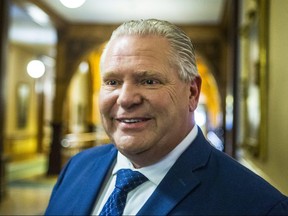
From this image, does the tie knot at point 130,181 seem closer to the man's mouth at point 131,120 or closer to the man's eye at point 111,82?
the man's mouth at point 131,120

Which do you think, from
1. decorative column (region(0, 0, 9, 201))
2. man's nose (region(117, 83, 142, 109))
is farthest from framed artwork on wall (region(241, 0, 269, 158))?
→ decorative column (region(0, 0, 9, 201))

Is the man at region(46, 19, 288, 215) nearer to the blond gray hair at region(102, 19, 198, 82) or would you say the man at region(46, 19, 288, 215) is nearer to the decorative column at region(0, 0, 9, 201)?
the blond gray hair at region(102, 19, 198, 82)

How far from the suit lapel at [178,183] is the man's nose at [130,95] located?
0.88 feet

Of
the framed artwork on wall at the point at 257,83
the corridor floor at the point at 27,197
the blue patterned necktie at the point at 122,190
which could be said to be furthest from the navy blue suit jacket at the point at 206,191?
the corridor floor at the point at 27,197

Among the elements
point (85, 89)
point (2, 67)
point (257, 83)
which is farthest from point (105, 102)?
point (85, 89)

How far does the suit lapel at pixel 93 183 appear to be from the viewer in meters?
1.48

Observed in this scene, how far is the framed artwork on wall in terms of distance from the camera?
6.72ft

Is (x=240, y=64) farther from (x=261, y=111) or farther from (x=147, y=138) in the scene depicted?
(x=147, y=138)

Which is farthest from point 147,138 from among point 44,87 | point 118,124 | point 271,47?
point 44,87

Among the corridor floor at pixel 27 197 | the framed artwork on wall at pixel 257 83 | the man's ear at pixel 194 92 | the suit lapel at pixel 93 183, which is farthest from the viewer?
the corridor floor at pixel 27 197

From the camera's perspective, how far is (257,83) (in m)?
2.35

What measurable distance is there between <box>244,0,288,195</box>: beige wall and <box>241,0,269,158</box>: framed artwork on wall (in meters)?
0.08

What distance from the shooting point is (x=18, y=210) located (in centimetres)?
503

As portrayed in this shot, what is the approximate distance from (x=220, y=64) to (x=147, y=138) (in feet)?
24.7
